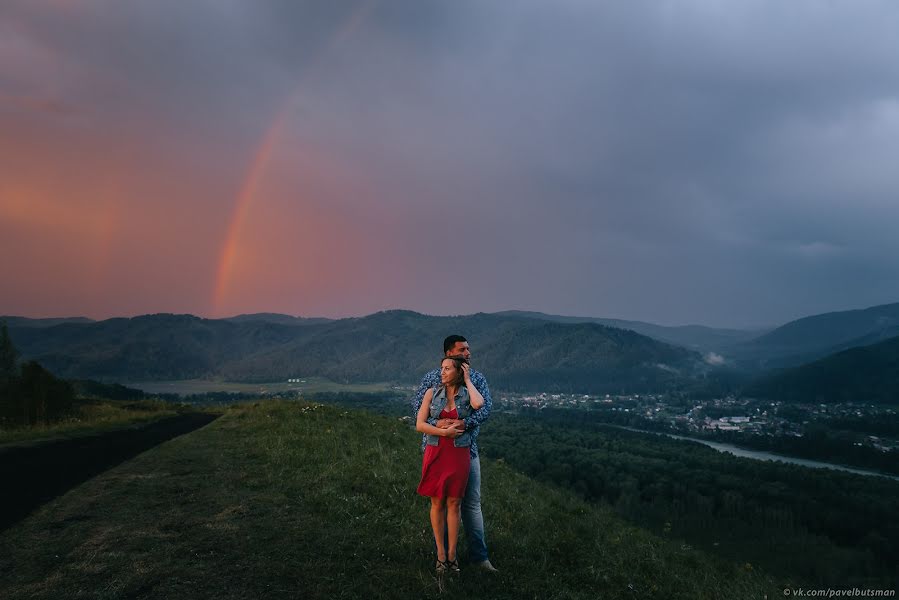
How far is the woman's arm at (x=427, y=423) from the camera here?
7.89 metres

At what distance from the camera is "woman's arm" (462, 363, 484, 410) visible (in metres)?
8.02

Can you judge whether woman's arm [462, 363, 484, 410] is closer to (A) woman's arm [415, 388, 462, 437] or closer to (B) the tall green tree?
(A) woman's arm [415, 388, 462, 437]

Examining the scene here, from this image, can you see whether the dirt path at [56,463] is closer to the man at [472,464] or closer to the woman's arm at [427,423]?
the woman's arm at [427,423]

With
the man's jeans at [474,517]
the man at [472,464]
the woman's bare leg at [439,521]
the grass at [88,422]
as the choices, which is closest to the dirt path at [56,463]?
the grass at [88,422]

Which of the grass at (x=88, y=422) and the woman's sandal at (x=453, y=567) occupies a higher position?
the grass at (x=88, y=422)

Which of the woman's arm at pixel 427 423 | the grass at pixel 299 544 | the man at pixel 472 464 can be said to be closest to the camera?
the grass at pixel 299 544

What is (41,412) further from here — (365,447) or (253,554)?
(253,554)

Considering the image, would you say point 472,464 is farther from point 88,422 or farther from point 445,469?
point 88,422

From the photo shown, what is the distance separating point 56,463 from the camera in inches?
618

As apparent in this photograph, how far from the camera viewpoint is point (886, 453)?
141 meters

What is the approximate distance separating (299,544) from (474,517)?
3.54 metres

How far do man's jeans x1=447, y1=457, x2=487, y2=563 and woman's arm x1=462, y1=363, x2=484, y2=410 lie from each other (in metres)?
1.39

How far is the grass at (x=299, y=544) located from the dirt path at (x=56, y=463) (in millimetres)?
579

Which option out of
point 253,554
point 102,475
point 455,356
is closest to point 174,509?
point 253,554
